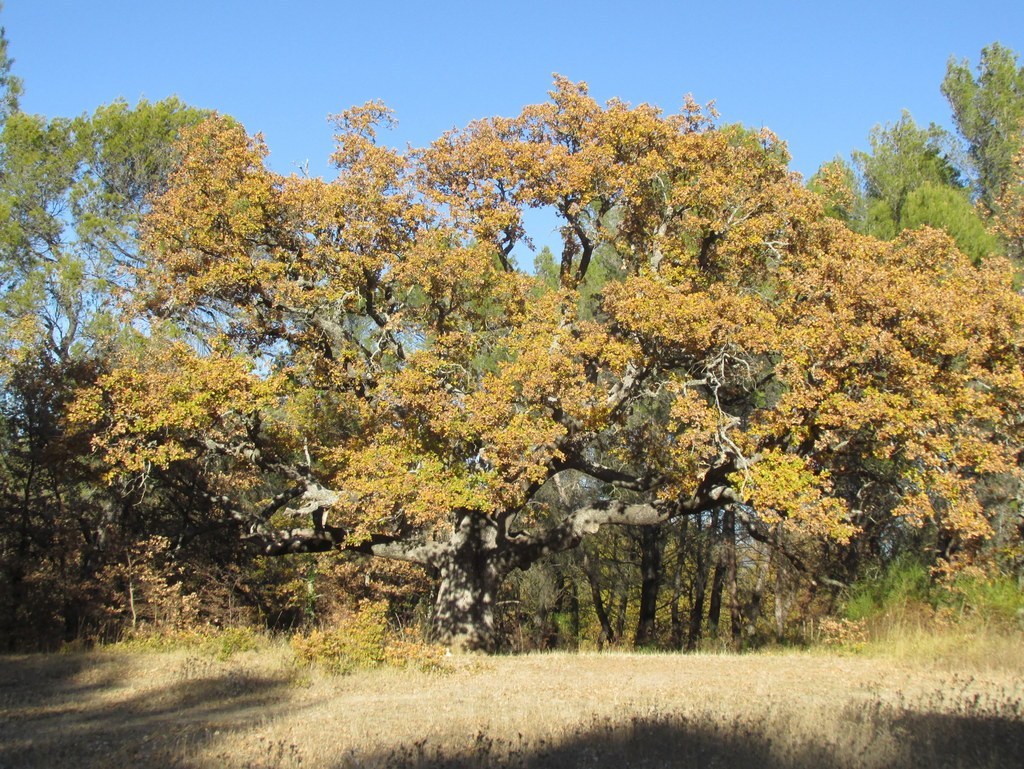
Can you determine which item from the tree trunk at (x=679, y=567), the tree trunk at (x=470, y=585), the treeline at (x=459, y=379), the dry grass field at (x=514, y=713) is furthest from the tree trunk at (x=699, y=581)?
the dry grass field at (x=514, y=713)

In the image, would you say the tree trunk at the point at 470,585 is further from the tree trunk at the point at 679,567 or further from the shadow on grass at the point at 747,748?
the tree trunk at the point at 679,567

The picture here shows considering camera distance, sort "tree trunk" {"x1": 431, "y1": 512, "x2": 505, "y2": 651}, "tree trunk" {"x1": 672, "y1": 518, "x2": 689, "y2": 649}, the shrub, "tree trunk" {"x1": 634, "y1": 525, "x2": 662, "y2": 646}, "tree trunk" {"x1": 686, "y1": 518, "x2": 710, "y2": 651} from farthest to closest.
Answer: "tree trunk" {"x1": 672, "y1": 518, "x2": 689, "y2": 649}, "tree trunk" {"x1": 686, "y1": 518, "x2": 710, "y2": 651}, "tree trunk" {"x1": 634, "y1": 525, "x2": 662, "y2": 646}, "tree trunk" {"x1": 431, "y1": 512, "x2": 505, "y2": 651}, the shrub

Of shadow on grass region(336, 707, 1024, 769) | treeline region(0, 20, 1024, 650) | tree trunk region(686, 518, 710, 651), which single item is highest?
treeline region(0, 20, 1024, 650)

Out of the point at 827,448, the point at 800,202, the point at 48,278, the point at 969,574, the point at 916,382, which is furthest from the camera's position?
the point at 48,278

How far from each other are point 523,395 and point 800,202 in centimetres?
678

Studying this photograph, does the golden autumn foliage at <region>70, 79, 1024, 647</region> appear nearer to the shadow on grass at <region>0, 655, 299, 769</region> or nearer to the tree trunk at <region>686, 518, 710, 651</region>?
the shadow on grass at <region>0, 655, 299, 769</region>

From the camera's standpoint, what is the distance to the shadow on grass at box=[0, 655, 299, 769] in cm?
716

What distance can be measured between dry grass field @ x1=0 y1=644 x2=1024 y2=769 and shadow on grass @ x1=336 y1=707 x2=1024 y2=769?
0.02 m

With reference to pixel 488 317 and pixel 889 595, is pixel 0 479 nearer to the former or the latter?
pixel 488 317

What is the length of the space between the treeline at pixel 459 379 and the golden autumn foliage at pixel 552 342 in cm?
7

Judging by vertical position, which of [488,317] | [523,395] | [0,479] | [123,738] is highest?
[488,317]

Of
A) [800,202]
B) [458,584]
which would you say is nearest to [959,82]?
[800,202]

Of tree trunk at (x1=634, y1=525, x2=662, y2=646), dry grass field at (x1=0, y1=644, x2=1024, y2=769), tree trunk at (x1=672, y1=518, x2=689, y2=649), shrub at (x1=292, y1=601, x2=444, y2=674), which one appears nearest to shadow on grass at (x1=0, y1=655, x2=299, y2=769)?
dry grass field at (x1=0, y1=644, x2=1024, y2=769)

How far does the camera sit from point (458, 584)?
1841cm
